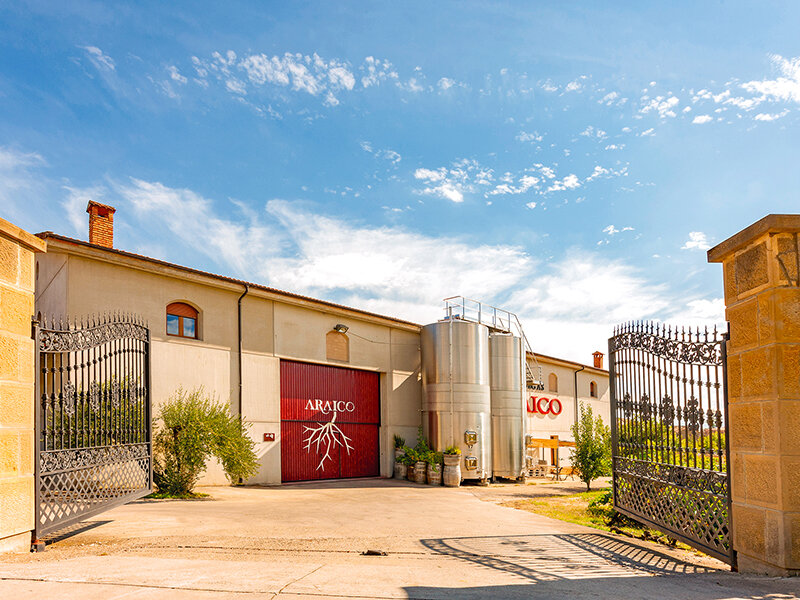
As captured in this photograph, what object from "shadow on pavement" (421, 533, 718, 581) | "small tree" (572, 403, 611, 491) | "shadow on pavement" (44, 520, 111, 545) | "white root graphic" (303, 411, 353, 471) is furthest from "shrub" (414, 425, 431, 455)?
"shadow on pavement" (44, 520, 111, 545)

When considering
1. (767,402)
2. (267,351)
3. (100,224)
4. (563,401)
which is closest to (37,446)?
(767,402)

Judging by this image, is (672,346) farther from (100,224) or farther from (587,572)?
(100,224)

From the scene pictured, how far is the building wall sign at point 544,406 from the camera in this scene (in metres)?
33.6

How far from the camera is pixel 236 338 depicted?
19078mm

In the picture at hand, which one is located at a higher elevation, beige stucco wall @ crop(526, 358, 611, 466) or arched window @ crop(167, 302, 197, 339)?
arched window @ crop(167, 302, 197, 339)

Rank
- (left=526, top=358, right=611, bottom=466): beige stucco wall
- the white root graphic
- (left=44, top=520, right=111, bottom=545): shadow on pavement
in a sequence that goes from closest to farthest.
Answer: (left=44, top=520, right=111, bottom=545): shadow on pavement < the white root graphic < (left=526, top=358, right=611, bottom=466): beige stucco wall

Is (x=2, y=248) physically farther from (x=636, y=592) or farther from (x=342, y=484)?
(x=342, y=484)

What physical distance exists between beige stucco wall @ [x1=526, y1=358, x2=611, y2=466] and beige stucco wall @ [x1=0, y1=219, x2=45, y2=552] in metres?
26.9

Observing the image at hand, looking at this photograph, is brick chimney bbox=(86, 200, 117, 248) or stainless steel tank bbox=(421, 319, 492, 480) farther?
stainless steel tank bbox=(421, 319, 492, 480)

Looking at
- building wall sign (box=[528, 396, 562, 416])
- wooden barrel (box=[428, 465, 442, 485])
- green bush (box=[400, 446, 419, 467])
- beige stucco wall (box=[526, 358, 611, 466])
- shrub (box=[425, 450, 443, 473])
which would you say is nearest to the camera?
wooden barrel (box=[428, 465, 442, 485])

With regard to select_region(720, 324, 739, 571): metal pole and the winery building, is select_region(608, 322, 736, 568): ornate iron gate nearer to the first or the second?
select_region(720, 324, 739, 571): metal pole

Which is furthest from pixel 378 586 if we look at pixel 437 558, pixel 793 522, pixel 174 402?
pixel 174 402

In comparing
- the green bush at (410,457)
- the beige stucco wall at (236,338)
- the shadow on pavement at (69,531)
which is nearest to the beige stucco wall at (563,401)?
the green bush at (410,457)

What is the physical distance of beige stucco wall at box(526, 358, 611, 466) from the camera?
3381 cm
